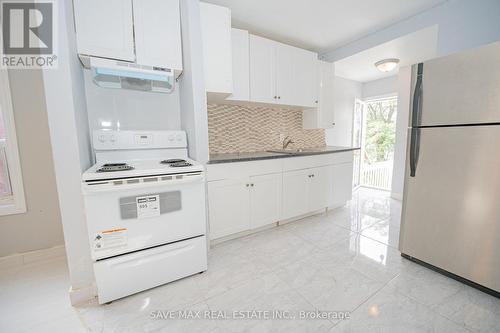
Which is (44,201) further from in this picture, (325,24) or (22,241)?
(325,24)

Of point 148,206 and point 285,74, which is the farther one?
point 285,74

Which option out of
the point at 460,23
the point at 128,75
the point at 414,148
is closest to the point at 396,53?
the point at 460,23

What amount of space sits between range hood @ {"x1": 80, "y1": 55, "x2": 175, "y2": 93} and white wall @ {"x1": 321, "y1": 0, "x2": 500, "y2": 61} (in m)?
2.73

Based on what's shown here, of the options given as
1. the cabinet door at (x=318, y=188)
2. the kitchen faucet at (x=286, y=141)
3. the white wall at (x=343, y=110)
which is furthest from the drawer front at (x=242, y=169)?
the white wall at (x=343, y=110)

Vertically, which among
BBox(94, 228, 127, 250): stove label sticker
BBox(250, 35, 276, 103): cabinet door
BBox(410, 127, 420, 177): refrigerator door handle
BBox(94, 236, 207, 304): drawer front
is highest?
BBox(250, 35, 276, 103): cabinet door

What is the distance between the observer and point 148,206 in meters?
1.40

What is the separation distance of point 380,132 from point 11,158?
6.16m

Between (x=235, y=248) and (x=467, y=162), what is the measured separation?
6.47ft

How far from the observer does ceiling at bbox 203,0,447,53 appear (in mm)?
2176

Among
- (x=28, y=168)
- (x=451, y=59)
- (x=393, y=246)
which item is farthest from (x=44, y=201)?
(x=451, y=59)

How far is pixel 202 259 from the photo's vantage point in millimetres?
1678

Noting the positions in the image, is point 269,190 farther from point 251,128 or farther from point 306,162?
point 251,128

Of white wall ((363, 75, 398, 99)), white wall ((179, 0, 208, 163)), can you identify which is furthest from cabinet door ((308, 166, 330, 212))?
white wall ((363, 75, 398, 99))

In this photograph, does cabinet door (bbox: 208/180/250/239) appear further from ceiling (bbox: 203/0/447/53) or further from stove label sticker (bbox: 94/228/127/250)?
ceiling (bbox: 203/0/447/53)
